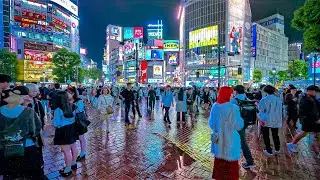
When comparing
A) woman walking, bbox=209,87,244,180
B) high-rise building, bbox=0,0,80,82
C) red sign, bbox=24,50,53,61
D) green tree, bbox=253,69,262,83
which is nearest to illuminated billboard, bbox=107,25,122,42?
high-rise building, bbox=0,0,80,82

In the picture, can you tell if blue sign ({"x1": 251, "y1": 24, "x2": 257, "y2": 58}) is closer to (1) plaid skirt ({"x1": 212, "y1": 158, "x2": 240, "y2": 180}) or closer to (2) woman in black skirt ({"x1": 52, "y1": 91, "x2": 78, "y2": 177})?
(2) woman in black skirt ({"x1": 52, "y1": 91, "x2": 78, "y2": 177})

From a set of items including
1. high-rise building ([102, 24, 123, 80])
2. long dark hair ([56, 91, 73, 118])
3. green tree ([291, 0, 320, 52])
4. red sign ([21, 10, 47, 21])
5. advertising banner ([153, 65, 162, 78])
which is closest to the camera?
long dark hair ([56, 91, 73, 118])

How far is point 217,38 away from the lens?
83.2m

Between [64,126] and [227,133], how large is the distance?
286 centimetres

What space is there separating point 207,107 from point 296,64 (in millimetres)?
57761

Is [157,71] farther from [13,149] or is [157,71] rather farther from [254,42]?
[13,149]

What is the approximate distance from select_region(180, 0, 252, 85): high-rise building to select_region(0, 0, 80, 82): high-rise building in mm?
45878

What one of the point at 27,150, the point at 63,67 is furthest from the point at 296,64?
the point at 27,150

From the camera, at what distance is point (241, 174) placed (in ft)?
16.6

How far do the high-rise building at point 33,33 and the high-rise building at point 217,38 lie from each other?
45878 mm

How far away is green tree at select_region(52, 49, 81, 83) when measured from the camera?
62.7 m

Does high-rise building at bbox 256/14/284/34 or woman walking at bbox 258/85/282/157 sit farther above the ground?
high-rise building at bbox 256/14/284/34

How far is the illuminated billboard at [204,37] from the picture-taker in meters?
85.0

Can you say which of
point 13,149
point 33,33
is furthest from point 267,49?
point 13,149
